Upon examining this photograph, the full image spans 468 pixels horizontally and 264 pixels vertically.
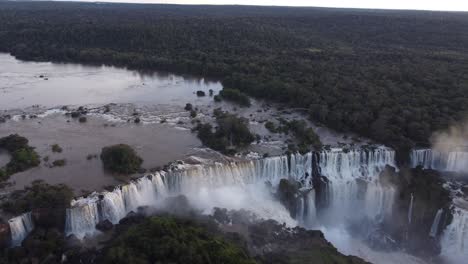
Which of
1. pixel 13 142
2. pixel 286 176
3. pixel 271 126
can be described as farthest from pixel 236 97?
pixel 13 142

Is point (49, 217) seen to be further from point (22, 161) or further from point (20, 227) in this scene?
point (22, 161)

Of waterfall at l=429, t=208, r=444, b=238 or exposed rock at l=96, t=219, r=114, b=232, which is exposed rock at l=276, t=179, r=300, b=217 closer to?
waterfall at l=429, t=208, r=444, b=238

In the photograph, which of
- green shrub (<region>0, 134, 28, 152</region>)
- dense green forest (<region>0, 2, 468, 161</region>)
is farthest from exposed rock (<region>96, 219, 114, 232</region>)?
dense green forest (<region>0, 2, 468, 161</region>)

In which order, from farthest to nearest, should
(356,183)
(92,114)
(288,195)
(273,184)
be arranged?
(92,114) → (356,183) → (273,184) → (288,195)

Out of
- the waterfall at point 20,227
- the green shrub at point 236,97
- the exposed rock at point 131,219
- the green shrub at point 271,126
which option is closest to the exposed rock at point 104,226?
the exposed rock at point 131,219

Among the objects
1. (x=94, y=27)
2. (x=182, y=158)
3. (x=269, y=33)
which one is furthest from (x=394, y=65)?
(x=94, y=27)
